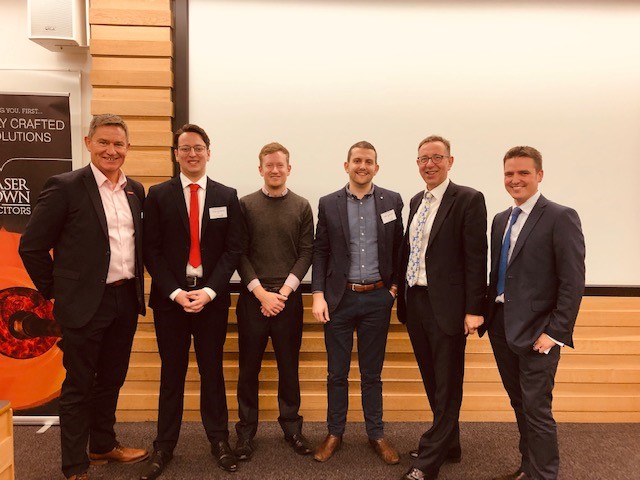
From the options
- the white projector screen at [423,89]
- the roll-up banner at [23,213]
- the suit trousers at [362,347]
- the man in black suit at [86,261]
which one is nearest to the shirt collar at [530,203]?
the suit trousers at [362,347]

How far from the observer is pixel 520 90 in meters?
3.38

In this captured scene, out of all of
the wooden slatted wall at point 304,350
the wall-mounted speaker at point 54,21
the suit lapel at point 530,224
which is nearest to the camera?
the suit lapel at point 530,224

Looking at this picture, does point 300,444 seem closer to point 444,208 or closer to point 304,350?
point 304,350

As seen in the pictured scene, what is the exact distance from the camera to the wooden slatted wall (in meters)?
3.20

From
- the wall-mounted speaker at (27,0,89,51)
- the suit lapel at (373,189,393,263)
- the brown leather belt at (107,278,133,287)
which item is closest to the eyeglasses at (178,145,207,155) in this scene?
the brown leather belt at (107,278,133,287)

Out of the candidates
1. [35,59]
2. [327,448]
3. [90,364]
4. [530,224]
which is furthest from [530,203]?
[35,59]

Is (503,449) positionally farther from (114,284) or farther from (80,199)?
(80,199)

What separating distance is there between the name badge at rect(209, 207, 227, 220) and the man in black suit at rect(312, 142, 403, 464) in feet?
1.90

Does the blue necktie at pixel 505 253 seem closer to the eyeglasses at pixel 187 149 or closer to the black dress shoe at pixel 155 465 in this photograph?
the eyeglasses at pixel 187 149

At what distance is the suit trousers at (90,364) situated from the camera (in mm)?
2342

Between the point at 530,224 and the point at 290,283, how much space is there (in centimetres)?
135

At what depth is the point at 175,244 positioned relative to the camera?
248cm

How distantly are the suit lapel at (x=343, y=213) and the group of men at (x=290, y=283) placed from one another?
13 mm

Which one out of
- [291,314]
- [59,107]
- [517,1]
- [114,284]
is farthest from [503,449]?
[59,107]
